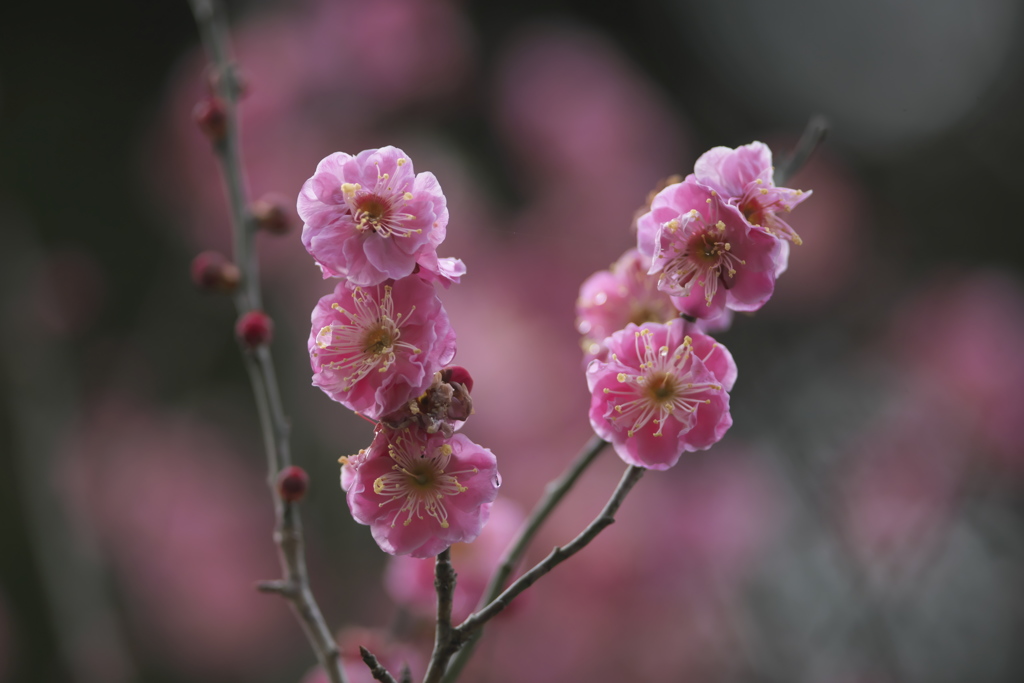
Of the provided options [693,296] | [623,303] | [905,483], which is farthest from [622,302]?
[905,483]

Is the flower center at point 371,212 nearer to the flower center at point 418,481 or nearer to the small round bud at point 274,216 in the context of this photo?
the flower center at point 418,481

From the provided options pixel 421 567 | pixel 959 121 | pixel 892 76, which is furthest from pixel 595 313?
pixel 959 121

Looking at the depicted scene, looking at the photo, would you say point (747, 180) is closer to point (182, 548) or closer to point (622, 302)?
point (622, 302)

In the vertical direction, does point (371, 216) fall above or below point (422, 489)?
above

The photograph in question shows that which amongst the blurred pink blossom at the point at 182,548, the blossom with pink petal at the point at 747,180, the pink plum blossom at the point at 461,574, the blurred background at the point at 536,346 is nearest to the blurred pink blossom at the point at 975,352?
the blurred background at the point at 536,346

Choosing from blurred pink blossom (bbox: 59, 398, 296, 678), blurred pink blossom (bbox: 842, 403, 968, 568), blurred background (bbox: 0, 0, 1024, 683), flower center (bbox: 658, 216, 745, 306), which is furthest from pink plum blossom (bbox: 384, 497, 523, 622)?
blurred pink blossom (bbox: 59, 398, 296, 678)

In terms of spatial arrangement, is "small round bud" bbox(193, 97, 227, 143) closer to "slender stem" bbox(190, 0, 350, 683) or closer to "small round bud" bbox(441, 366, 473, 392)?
"slender stem" bbox(190, 0, 350, 683)
